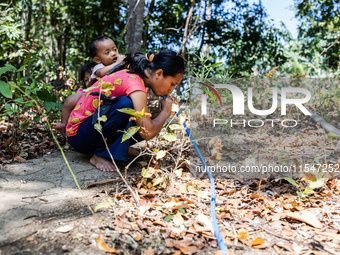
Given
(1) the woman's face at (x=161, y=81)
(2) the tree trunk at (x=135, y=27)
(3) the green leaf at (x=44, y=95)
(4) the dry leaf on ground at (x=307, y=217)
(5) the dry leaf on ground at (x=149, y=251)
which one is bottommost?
(4) the dry leaf on ground at (x=307, y=217)

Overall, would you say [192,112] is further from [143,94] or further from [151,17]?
[151,17]

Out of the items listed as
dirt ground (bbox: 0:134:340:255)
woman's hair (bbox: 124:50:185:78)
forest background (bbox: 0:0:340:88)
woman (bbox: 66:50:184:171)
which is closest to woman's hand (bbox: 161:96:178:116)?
woman (bbox: 66:50:184:171)

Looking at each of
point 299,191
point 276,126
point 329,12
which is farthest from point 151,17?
point 299,191

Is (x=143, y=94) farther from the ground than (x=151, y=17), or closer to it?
closer to it

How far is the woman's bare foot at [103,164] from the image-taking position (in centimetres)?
194

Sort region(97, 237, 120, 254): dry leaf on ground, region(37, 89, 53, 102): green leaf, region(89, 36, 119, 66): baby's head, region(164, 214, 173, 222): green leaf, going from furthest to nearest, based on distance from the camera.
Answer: region(89, 36, 119, 66): baby's head < region(37, 89, 53, 102): green leaf < region(164, 214, 173, 222): green leaf < region(97, 237, 120, 254): dry leaf on ground

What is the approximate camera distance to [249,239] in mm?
1304

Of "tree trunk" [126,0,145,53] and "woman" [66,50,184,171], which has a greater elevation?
"tree trunk" [126,0,145,53]

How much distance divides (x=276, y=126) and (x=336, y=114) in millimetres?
904

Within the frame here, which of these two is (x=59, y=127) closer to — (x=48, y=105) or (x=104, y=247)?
(x=48, y=105)

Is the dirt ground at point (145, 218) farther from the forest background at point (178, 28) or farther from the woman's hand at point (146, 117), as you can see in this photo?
the forest background at point (178, 28)

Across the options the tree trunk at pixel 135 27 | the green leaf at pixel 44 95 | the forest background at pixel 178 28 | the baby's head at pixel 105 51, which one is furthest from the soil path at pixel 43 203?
the forest background at pixel 178 28

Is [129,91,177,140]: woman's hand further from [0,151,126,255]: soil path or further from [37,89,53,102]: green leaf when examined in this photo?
[37,89,53,102]: green leaf

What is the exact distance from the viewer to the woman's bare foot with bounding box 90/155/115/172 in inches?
76.4
